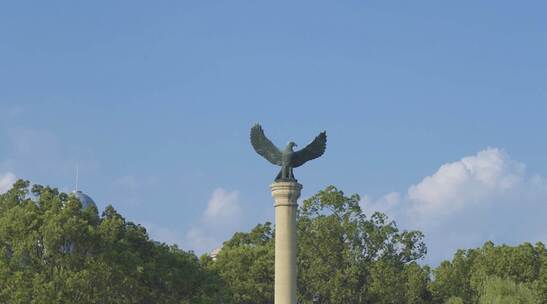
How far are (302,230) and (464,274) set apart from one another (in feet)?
40.6

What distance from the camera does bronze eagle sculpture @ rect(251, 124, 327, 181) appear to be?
41.2 metres

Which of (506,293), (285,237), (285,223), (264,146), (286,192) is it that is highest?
(264,146)

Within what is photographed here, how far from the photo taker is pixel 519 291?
6562cm

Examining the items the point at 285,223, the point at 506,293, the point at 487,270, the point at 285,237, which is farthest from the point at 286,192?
the point at 487,270

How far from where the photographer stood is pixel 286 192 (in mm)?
40594

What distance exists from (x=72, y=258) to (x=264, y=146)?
16321 millimetres

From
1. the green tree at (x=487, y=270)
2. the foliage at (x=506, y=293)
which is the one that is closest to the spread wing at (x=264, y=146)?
the foliage at (x=506, y=293)

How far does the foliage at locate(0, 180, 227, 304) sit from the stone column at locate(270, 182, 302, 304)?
15069 millimetres

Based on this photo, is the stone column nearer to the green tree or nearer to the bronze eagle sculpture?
the bronze eagle sculpture

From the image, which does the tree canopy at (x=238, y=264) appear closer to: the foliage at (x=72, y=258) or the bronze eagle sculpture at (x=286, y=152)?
the foliage at (x=72, y=258)

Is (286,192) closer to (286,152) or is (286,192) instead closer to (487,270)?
(286,152)

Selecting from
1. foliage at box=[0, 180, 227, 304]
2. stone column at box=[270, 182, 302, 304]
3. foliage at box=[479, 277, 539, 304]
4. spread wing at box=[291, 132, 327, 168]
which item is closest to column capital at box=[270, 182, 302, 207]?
stone column at box=[270, 182, 302, 304]

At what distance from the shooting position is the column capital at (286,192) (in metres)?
40.6

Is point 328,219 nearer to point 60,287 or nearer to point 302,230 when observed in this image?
point 302,230
